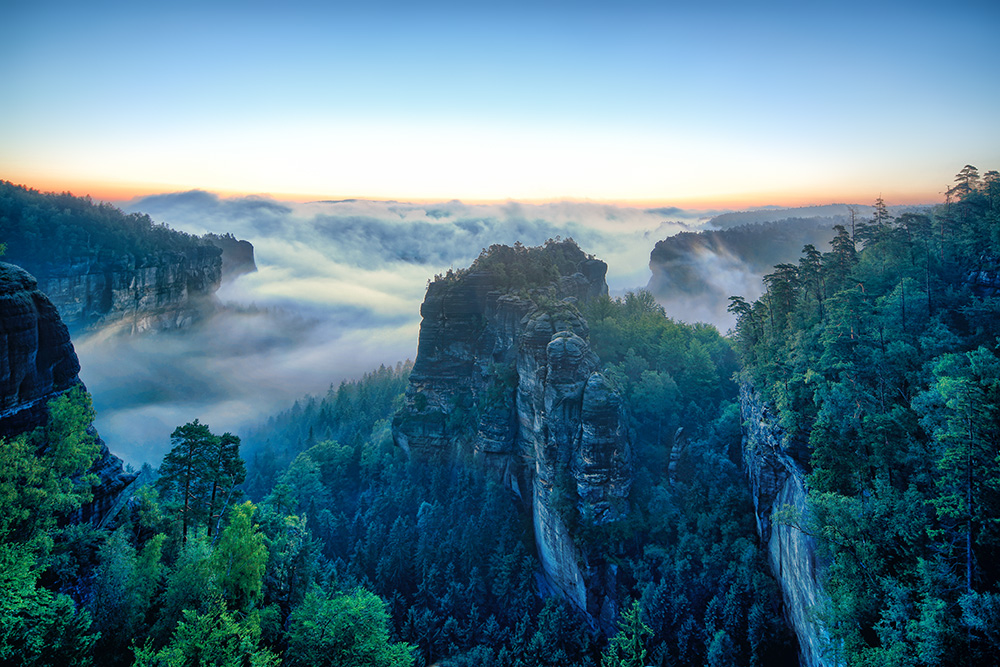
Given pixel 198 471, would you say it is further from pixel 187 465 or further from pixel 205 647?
pixel 205 647

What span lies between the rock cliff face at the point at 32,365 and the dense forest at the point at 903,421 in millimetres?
34271

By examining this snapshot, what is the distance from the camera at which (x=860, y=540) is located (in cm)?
1967

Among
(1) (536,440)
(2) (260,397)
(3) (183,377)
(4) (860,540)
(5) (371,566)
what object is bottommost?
(2) (260,397)

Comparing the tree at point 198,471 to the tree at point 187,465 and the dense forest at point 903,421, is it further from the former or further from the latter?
the dense forest at point 903,421

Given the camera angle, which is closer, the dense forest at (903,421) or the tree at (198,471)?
the dense forest at (903,421)

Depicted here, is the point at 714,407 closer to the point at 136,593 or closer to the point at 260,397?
the point at 136,593

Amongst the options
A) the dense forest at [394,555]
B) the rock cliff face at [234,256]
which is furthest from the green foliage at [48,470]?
the rock cliff face at [234,256]

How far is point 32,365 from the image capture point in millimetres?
21844

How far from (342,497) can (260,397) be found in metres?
125

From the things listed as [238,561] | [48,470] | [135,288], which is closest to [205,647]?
[238,561]

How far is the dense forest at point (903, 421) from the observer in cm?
1673

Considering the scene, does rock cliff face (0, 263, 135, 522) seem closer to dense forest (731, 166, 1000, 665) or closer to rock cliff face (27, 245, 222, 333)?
dense forest (731, 166, 1000, 665)

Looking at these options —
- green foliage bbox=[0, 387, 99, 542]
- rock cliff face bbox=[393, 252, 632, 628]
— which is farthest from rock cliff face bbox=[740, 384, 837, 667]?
green foliage bbox=[0, 387, 99, 542]

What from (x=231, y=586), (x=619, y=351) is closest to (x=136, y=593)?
(x=231, y=586)
